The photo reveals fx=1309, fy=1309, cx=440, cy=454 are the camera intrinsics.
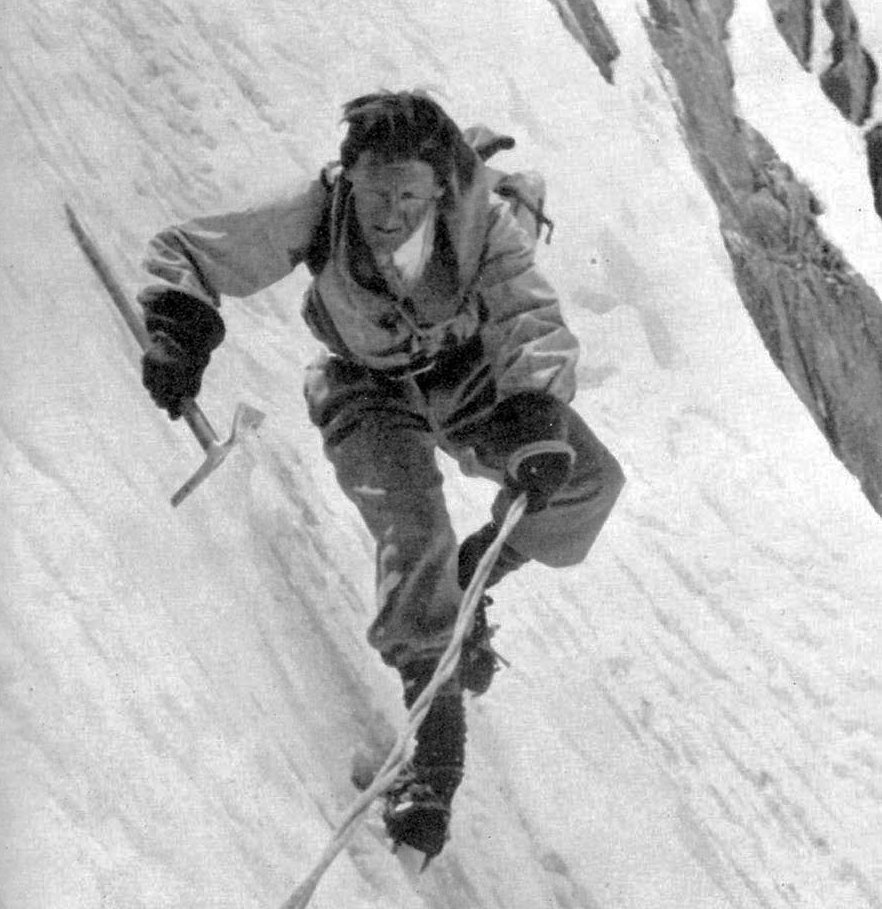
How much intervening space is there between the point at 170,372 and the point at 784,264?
4.73 m

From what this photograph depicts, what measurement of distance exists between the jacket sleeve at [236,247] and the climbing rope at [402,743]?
0.42m

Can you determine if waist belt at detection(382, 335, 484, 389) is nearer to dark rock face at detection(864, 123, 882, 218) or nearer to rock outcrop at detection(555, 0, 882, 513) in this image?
rock outcrop at detection(555, 0, 882, 513)

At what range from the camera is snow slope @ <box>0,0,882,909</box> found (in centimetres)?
134

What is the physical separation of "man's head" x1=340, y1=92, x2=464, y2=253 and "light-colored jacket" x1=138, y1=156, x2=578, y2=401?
0.02 m

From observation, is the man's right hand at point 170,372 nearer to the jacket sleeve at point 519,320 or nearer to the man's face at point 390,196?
the man's face at point 390,196

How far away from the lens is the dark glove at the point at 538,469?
1525 mm

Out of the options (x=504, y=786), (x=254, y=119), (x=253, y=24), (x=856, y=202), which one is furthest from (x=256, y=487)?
(x=856, y=202)

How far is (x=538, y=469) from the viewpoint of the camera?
1.53 metres

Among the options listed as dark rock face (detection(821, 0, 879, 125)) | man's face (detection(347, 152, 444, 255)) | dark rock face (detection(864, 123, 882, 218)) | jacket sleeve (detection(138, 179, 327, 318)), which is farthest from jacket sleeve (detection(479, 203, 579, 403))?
dark rock face (detection(821, 0, 879, 125))

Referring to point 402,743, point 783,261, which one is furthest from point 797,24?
point 402,743

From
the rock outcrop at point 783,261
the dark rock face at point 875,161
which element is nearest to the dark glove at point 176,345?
the rock outcrop at point 783,261

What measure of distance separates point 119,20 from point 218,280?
169cm

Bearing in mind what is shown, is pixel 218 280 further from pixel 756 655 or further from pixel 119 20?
pixel 119 20

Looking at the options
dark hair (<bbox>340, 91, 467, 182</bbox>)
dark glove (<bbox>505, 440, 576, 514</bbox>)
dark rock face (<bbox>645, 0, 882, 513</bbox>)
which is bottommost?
dark rock face (<bbox>645, 0, 882, 513</bbox>)
